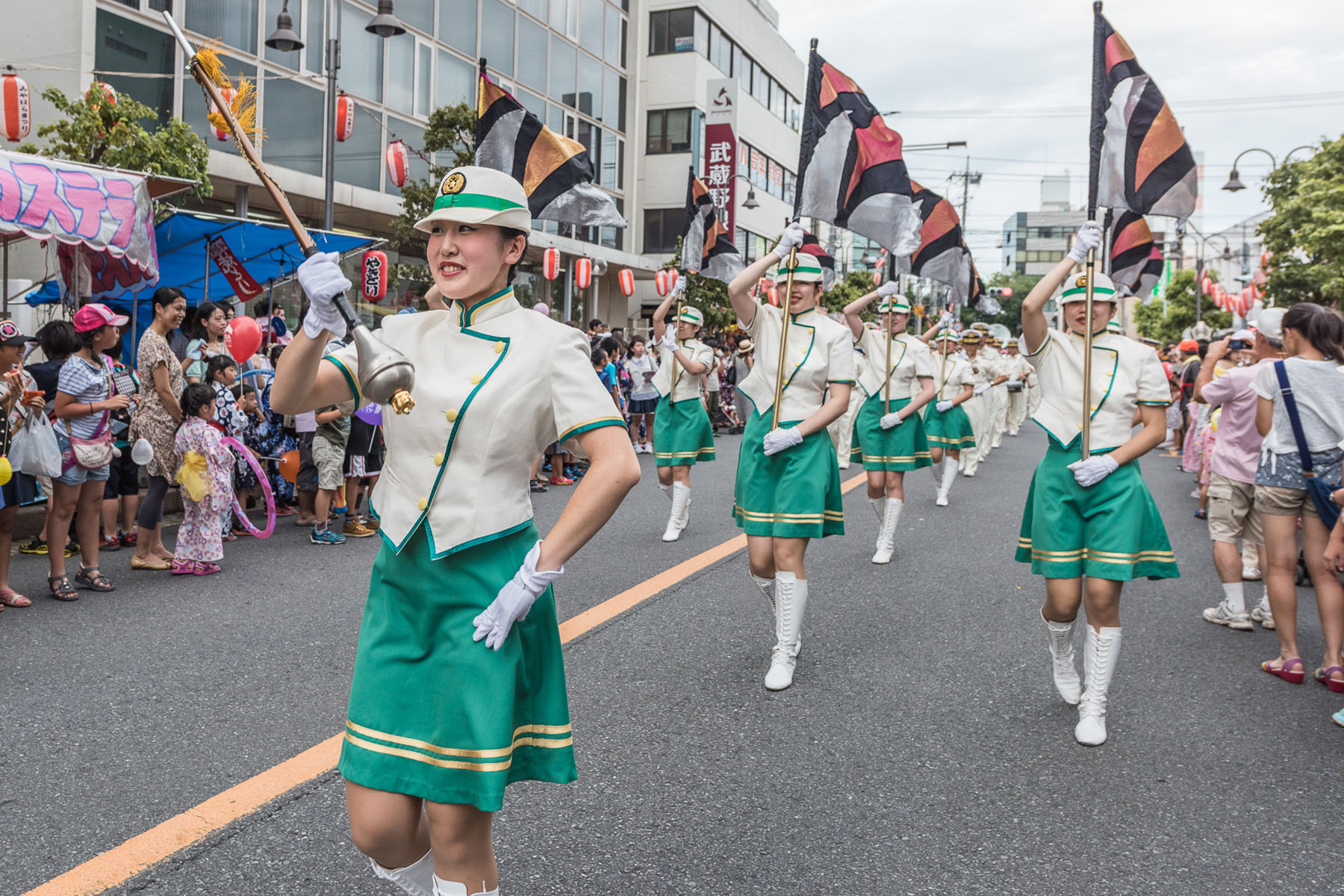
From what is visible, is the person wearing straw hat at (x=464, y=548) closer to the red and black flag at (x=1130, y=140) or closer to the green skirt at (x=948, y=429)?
the red and black flag at (x=1130, y=140)

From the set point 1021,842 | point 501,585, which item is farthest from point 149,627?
point 1021,842

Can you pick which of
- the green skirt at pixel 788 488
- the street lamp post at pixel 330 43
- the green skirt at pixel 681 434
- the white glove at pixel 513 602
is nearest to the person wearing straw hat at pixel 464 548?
the white glove at pixel 513 602

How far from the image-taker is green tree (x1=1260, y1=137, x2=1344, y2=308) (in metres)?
22.8

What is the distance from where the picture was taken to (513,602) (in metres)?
2.18

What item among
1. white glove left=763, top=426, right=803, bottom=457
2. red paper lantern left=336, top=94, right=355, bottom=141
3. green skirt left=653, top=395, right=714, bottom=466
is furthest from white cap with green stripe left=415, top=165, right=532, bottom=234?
red paper lantern left=336, top=94, right=355, bottom=141

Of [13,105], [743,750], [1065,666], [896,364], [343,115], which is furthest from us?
[343,115]

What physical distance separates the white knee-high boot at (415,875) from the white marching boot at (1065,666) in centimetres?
313

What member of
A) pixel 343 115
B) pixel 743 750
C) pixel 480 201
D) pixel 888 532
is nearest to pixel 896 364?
pixel 888 532

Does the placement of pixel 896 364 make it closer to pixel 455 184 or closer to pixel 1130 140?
pixel 1130 140

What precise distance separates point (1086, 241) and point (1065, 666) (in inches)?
73.5

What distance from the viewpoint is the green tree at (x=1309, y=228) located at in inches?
896

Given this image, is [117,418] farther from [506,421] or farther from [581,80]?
[581,80]

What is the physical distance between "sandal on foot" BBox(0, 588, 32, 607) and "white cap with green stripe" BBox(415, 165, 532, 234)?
469 cm

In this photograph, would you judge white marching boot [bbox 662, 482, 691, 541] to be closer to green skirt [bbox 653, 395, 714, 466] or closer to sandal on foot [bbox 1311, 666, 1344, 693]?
green skirt [bbox 653, 395, 714, 466]
